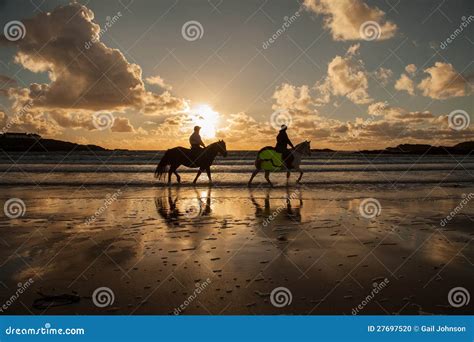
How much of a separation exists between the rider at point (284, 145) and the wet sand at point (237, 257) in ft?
16.7

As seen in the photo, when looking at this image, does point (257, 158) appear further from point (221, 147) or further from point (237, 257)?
point (237, 257)

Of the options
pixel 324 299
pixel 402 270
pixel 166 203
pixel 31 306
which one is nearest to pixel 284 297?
pixel 324 299

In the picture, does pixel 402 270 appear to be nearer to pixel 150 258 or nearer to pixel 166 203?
pixel 150 258

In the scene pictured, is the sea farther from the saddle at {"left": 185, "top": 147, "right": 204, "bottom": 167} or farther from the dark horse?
the saddle at {"left": 185, "top": 147, "right": 204, "bottom": 167}

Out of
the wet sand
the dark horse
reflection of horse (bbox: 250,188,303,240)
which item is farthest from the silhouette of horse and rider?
the wet sand

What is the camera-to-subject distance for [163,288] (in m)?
4.39

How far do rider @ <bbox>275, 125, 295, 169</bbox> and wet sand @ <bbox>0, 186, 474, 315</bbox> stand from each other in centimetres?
509

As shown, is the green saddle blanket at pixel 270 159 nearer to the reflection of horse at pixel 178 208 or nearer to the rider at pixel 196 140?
the rider at pixel 196 140

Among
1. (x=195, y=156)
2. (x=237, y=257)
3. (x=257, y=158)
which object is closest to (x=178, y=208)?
(x=237, y=257)

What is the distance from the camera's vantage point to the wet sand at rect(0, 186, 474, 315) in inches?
159

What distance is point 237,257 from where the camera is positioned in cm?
566

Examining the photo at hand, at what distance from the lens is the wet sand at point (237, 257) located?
405 centimetres

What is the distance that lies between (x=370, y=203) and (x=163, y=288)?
8912 mm

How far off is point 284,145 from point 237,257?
10503 millimetres
